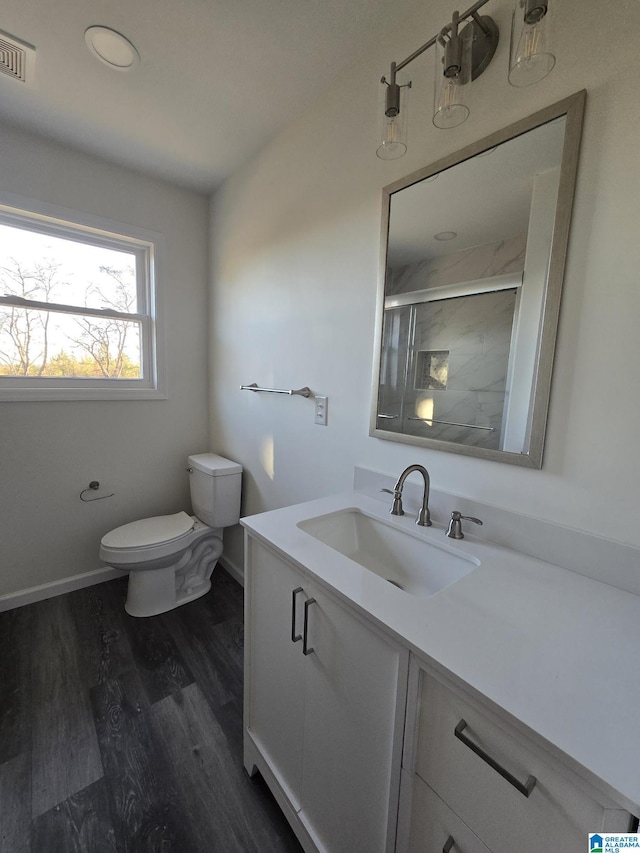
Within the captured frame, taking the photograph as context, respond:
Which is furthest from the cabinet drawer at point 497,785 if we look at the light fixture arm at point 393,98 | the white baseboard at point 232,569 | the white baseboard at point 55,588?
the white baseboard at point 55,588

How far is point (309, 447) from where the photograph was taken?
164cm

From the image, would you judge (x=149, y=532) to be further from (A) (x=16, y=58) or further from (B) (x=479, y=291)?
(A) (x=16, y=58)

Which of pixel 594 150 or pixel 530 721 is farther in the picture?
pixel 594 150

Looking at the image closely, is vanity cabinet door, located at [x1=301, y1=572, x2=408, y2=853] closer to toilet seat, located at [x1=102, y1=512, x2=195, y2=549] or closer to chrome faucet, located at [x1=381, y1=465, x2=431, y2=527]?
chrome faucet, located at [x1=381, y1=465, x2=431, y2=527]

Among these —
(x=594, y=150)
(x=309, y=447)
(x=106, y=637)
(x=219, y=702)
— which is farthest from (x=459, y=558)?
(x=106, y=637)

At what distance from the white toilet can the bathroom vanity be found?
101 centimetres

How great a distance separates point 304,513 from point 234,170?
2042 millimetres

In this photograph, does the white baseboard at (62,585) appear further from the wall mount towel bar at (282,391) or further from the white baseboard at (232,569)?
the wall mount towel bar at (282,391)

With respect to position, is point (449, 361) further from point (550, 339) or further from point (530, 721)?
point (530, 721)

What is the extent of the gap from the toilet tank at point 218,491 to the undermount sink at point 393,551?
3.50 feet

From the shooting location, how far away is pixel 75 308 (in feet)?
6.61

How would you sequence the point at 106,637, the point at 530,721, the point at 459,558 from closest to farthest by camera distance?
the point at 530,721 → the point at 459,558 → the point at 106,637

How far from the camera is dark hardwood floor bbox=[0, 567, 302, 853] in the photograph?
1016mm

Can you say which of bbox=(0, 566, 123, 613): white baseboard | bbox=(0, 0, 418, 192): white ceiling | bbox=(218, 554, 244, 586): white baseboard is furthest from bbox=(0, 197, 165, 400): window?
bbox=(218, 554, 244, 586): white baseboard
